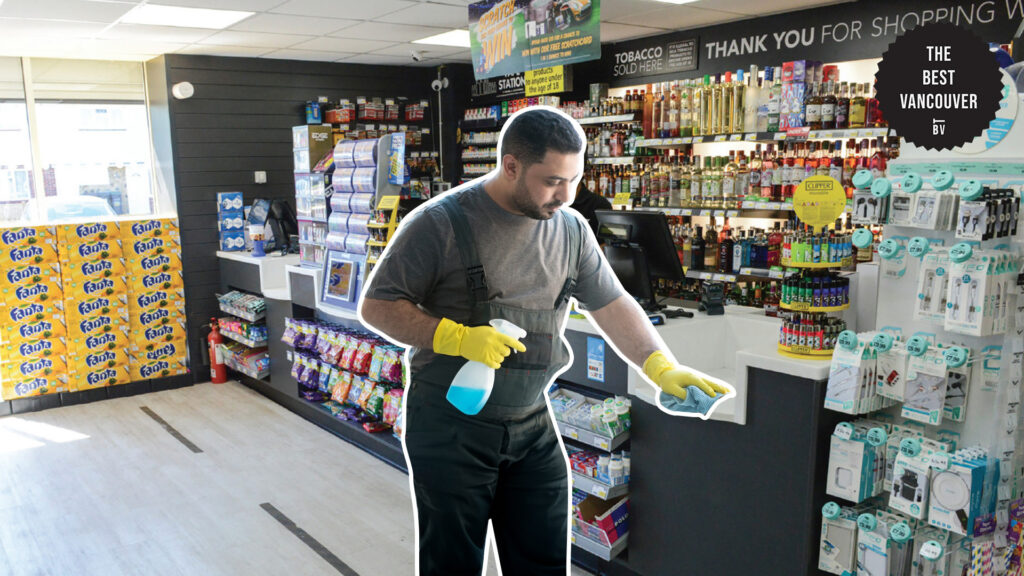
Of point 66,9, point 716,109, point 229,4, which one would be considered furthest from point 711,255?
point 66,9

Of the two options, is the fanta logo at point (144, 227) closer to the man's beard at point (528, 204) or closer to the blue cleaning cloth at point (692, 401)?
the man's beard at point (528, 204)

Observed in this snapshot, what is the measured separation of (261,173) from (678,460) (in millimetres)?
5763

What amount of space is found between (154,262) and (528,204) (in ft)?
20.6

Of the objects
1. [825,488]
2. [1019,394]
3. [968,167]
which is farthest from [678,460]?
[968,167]

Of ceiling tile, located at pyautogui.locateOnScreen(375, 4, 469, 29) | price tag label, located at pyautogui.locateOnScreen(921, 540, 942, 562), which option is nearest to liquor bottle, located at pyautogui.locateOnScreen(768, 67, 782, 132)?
ceiling tile, located at pyautogui.locateOnScreen(375, 4, 469, 29)

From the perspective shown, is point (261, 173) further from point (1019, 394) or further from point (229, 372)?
point (1019, 394)

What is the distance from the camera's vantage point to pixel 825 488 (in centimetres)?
281

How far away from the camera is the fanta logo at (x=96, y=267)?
6.80m

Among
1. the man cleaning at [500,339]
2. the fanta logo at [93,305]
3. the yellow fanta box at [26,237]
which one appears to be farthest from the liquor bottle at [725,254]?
the yellow fanta box at [26,237]

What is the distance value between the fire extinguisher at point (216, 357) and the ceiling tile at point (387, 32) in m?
3.02

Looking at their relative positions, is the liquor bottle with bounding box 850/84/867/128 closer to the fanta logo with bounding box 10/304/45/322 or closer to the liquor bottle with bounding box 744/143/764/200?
the liquor bottle with bounding box 744/143/764/200

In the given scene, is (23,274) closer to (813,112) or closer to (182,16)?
(182,16)

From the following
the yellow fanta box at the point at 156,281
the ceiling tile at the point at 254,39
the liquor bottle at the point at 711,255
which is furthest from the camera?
the yellow fanta box at the point at 156,281

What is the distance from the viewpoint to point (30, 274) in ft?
21.5
